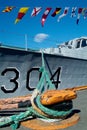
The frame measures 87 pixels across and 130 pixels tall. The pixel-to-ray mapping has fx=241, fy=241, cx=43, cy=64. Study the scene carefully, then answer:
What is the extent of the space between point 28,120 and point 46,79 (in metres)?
2.25

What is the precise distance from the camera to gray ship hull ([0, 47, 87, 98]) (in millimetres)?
6691

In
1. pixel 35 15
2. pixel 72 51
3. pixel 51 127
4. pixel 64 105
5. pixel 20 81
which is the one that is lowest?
pixel 51 127

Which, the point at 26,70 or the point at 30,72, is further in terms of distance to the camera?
the point at 30,72

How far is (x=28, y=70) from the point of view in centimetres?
728

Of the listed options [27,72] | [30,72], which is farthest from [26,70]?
[30,72]

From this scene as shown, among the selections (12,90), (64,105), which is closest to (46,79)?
(12,90)

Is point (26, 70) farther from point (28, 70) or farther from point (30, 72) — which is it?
point (30, 72)

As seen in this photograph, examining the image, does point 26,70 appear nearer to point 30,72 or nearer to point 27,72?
point 27,72

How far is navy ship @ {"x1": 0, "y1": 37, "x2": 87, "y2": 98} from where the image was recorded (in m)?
6.70

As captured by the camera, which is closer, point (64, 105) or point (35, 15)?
point (64, 105)

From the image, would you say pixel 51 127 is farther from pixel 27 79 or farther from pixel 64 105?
pixel 27 79

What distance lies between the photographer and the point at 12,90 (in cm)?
688

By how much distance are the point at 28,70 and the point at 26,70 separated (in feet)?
0.30

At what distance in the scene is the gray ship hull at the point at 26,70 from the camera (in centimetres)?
669
